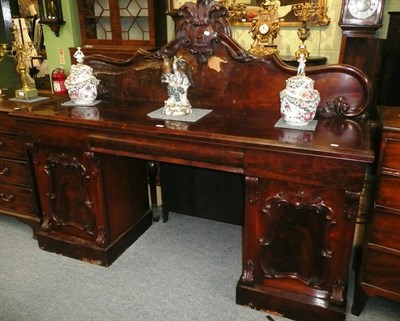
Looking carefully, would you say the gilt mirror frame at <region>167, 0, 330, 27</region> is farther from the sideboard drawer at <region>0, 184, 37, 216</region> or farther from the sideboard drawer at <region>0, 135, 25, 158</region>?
the sideboard drawer at <region>0, 184, 37, 216</region>

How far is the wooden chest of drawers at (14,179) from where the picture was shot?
2.07 m

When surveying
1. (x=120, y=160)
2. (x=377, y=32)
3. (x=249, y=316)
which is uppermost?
(x=377, y=32)

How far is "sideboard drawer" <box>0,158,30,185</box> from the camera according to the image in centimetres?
214

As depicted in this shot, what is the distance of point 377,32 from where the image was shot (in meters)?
2.95

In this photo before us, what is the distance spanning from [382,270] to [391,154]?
1.65ft

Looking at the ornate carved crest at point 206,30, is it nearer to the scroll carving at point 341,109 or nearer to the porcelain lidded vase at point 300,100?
the porcelain lidded vase at point 300,100

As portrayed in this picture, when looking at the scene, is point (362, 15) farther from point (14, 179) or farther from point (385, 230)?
point (14, 179)

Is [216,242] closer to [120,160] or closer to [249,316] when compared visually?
[249,316]

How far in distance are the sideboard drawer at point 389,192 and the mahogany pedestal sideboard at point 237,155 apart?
141mm

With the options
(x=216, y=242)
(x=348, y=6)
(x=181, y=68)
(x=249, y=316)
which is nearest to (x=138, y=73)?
(x=181, y=68)

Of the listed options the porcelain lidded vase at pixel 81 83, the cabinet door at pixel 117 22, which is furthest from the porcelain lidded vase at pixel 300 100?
the cabinet door at pixel 117 22

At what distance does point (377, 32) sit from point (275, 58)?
181 cm

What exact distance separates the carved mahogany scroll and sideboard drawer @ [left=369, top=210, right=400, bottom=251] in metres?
0.45

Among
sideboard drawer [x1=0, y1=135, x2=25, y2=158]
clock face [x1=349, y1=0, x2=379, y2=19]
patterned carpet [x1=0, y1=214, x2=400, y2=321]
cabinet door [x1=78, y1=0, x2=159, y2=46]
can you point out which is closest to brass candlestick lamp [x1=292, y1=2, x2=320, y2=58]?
clock face [x1=349, y1=0, x2=379, y2=19]
